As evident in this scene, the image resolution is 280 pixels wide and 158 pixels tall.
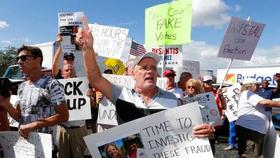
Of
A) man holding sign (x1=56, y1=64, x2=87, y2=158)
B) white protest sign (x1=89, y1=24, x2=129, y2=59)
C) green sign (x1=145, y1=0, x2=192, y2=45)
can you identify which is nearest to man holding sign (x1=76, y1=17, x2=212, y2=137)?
man holding sign (x1=56, y1=64, x2=87, y2=158)

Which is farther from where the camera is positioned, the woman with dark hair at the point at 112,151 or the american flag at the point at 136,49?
the american flag at the point at 136,49

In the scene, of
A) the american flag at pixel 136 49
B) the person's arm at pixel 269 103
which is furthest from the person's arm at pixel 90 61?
the american flag at pixel 136 49

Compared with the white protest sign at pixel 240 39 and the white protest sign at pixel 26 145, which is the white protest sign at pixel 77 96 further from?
the white protest sign at pixel 240 39

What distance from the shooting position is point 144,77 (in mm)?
3137

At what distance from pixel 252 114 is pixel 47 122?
3746 mm

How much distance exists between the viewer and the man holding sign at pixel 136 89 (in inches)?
121

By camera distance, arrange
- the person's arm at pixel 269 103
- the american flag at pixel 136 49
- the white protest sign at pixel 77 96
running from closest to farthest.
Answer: the white protest sign at pixel 77 96 < the person's arm at pixel 269 103 < the american flag at pixel 136 49

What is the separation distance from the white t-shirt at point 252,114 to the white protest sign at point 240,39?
7.32 feet

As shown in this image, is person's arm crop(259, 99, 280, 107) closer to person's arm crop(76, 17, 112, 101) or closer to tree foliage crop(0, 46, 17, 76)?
person's arm crop(76, 17, 112, 101)

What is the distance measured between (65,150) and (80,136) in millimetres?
255

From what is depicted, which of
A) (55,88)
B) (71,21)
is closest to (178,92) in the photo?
(71,21)

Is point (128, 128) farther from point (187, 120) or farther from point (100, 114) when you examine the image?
point (100, 114)

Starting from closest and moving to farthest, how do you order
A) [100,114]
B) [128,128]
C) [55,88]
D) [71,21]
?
[128,128] → [55,88] → [100,114] → [71,21]

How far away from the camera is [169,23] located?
8.63 metres
